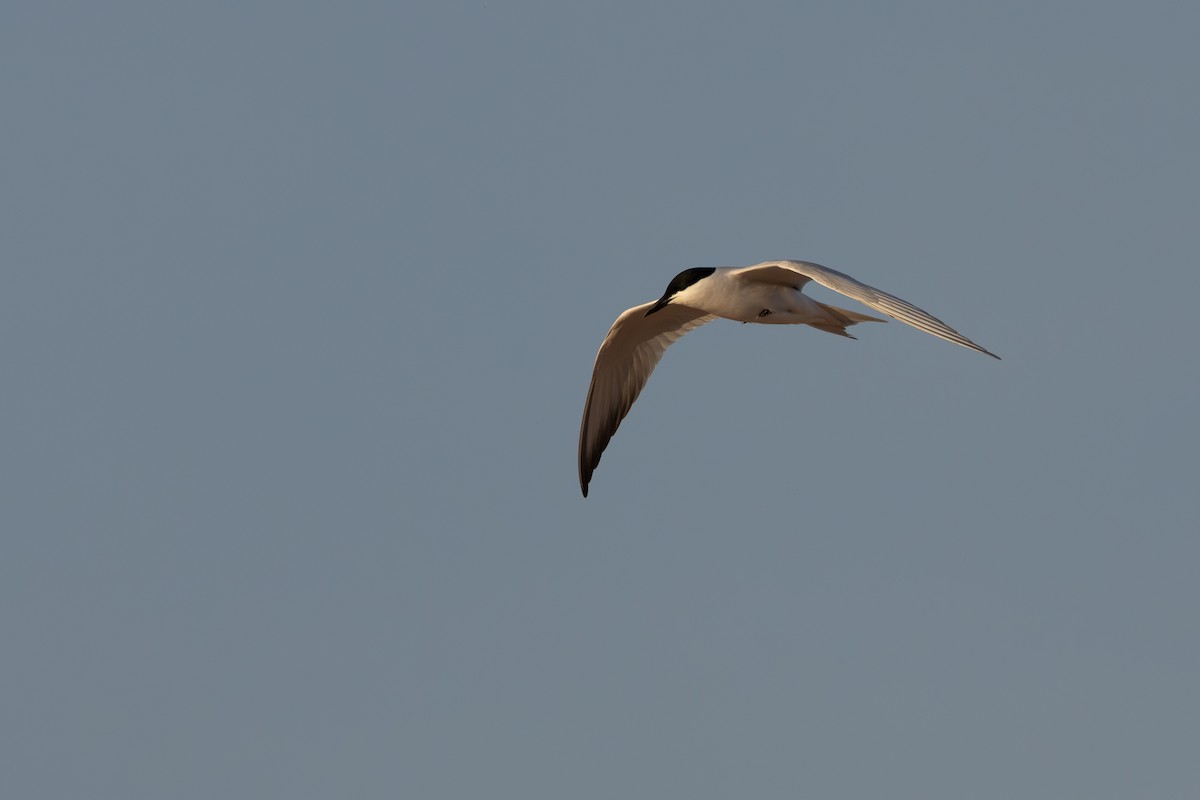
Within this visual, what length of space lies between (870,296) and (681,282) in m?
4.99

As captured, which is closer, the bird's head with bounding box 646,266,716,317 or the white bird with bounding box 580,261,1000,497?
the white bird with bounding box 580,261,1000,497

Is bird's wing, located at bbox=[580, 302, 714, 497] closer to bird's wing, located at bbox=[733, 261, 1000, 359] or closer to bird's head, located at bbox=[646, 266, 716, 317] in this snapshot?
bird's head, located at bbox=[646, 266, 716, 317]

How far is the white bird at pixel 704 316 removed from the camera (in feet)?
52.5

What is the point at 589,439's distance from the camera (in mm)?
23281

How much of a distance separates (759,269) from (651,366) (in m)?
4.60

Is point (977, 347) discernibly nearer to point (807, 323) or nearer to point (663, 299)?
point (807, 323)

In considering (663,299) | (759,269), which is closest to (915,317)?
(759,269)

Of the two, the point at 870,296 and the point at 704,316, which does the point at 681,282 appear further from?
the point at 870,296

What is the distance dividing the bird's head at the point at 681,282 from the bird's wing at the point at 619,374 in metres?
1.58

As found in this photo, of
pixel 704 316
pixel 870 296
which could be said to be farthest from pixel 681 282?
pixel 870 296

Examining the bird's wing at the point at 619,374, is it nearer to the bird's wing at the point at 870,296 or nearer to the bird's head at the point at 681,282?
the bird's head at the point at 681,282

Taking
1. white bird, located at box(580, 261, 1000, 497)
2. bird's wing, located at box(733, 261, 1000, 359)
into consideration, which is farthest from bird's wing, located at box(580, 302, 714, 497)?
bird's wing, located at box(733, 261, 1000, 359)

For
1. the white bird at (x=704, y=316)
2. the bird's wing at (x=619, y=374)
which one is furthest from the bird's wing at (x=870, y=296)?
the bird's wing at (x=619, y=374)

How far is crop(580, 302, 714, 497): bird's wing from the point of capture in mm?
22828
